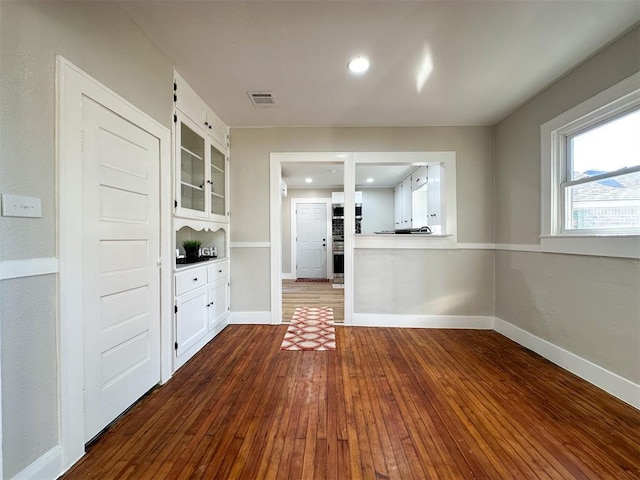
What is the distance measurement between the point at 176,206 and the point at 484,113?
324 cm

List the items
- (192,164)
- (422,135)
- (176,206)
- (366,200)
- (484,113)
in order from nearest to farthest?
(176,206), (192,164), (484,113), (422,135), (366,200)

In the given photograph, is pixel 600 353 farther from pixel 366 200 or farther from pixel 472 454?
pixel 366 200

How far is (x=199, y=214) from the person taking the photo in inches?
95.9

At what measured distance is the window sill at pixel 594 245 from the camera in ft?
5.44

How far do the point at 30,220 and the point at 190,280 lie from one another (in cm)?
128

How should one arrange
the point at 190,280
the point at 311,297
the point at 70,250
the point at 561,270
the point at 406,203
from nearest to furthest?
the point at 70,250
the point at 561,270
the point at 190,280
the point at 311,297
the point at 406,203

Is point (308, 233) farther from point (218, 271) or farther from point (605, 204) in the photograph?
point (605, 204)

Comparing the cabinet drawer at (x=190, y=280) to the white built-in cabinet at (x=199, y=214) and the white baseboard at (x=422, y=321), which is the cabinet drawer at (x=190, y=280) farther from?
the white baseboard at (x=422, y=321)

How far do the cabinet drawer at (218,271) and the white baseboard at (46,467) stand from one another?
1.59 metres

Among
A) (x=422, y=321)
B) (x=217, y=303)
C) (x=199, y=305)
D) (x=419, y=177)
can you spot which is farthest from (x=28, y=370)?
(x=419, y=177)

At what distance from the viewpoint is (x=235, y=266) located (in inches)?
127

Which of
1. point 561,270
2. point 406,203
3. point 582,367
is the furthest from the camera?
point 406,203

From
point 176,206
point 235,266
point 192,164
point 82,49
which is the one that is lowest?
point 235,266

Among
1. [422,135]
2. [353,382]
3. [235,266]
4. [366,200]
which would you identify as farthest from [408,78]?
[366,200]
